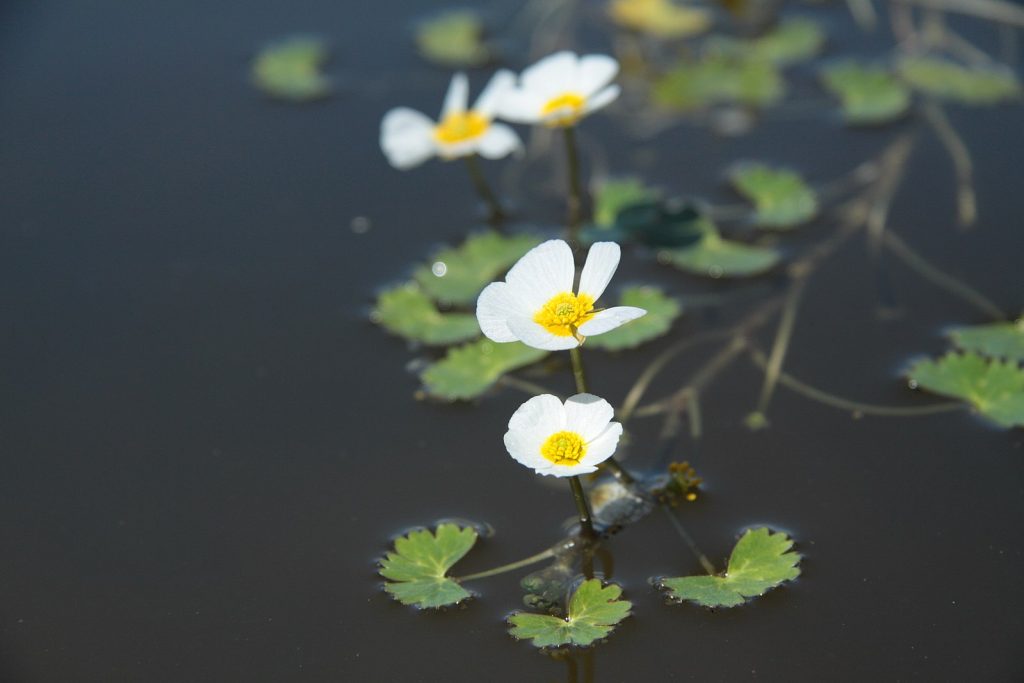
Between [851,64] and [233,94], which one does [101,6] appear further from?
[851,64]

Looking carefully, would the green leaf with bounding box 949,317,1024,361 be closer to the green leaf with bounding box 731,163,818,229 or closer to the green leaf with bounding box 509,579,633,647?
the green leaf with bounding box 731,163,818,229

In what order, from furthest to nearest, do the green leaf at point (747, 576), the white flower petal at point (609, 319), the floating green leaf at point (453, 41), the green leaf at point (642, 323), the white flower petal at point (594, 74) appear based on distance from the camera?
1. the floating green leaf at point (453, 41)
2. the white flower petal at point (594, 74)
3. the green leaf at point (642, 323)
4. the green leaf at point (747, 576)
5. the white flower petal at point (609, 319)

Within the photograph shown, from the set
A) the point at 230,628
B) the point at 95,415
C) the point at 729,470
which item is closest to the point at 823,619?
the point at 729,470

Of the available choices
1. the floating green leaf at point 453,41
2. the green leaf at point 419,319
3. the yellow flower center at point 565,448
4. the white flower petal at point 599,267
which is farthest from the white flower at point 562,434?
the floating green leaf at point 453,41

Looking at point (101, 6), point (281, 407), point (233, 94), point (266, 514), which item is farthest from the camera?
point (101, 6)

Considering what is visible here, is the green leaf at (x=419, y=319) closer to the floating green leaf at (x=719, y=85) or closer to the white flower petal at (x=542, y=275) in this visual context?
the white flower petal at (x=542, y=275)

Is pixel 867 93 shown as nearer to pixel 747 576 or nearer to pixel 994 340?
pixel 994 340

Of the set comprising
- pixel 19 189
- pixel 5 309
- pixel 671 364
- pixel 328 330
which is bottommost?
pixel 671 364
